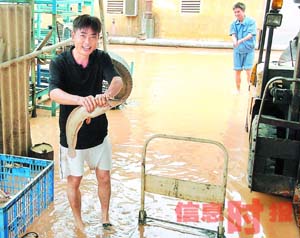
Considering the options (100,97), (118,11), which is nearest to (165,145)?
(100,97)

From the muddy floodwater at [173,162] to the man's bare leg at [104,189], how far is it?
128mm

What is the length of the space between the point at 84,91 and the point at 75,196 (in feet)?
2.95

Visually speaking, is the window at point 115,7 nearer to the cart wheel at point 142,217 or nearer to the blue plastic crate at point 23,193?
the blue plastic crate at point 23,193

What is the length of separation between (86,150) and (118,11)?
47.7 feet

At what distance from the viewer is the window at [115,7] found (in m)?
16.9

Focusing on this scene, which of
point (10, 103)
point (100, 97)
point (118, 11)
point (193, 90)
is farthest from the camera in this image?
point (118, 11)

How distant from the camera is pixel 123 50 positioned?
48.5 ft

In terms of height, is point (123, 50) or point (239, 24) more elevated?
point (239, 24)

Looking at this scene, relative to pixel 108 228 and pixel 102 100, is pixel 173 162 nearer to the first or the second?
pixel 108 228

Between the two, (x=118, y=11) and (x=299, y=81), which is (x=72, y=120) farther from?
(x=118, y=11)

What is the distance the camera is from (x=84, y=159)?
3305 mm

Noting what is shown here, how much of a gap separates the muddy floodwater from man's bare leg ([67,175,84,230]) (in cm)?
9

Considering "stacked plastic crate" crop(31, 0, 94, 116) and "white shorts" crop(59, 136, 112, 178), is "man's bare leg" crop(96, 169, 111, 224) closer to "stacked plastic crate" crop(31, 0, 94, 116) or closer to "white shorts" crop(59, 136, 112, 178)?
"white shorts" crop(59, 136, 112, 178)

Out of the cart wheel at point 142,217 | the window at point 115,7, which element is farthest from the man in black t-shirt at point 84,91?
the window at point 115,7
